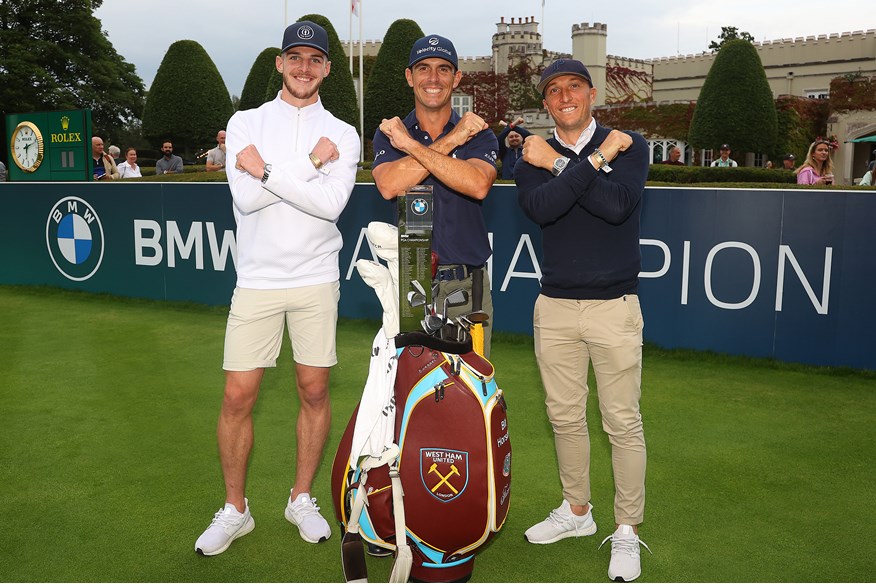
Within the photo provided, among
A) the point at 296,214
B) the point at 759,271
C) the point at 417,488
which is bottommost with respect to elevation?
the point at 417,488

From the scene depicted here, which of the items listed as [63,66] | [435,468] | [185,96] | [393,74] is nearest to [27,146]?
[435,468]

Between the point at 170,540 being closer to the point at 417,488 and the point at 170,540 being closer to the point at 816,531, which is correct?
the point at 417,488

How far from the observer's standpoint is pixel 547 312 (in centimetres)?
379

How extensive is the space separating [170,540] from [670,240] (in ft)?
16.9

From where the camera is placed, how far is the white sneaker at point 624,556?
356 centimetres

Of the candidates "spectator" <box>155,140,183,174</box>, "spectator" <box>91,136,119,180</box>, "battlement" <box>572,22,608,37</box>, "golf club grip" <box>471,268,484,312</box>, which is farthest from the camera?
"battlement" <box>572,22,608,37</box>

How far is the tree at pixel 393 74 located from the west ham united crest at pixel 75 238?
2376 centimetres

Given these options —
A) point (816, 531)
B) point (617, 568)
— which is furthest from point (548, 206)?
point (816, 531)

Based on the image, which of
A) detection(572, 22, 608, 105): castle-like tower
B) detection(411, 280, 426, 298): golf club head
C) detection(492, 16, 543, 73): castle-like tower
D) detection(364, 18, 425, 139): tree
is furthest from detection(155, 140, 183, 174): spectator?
detection(572, 22, 608, 105): castle-like tower

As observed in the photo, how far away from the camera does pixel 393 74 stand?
1363 inches

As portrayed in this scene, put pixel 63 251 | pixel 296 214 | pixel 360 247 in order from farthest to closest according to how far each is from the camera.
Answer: pixel 63 251
pixel 360 247
pixel 296 214

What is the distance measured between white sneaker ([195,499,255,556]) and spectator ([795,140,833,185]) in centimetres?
947

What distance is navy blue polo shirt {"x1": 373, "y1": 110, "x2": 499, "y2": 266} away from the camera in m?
3.72

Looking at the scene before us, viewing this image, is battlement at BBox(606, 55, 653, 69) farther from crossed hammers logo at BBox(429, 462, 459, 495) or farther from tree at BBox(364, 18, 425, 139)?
crossed hammers logo at BBox(429, 462, 459, 495)
